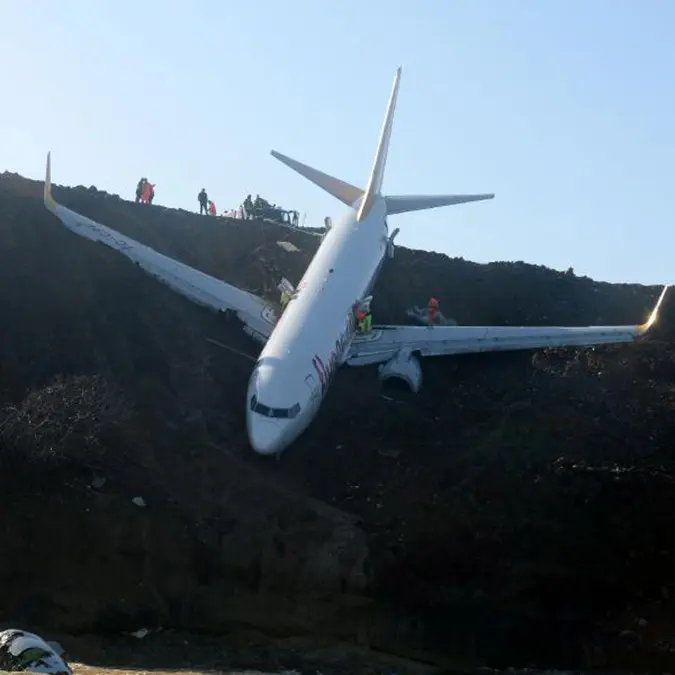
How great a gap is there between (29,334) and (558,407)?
19421mm

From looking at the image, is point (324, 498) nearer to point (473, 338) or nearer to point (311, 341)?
point (311, 341)

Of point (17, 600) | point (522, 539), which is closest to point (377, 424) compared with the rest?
point (522, 539)

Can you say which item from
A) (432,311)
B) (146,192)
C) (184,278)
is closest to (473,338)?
(432,311)

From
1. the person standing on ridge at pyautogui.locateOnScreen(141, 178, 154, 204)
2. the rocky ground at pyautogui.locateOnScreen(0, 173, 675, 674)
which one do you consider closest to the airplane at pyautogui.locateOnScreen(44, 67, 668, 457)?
the rocky ground at pyautogui.locateOnScreen(0, 173, 675, 674)

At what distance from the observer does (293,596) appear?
1191 inches

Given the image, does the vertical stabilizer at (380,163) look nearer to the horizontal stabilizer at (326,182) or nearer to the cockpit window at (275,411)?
the horizontal stabilizer at (326,182)

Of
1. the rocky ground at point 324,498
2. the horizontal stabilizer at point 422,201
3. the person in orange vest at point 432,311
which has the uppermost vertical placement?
the horizontal stabilizer at point 422,201

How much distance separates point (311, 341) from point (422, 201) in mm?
21084

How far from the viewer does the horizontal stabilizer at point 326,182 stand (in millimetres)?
55469

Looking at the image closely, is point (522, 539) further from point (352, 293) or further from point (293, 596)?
point (352, 293)

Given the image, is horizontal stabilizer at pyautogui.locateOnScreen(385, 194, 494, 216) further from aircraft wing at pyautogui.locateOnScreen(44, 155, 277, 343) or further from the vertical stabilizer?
aircraft wing at pyautogui.locateOnScreen(44, 155, 277, 343)

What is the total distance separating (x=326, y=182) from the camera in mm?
56031

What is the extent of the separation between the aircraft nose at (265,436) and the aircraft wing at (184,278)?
8.68m

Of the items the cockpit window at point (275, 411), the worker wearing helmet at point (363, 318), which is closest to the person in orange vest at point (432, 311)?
the worker wearing helmet at point (363, 318)
